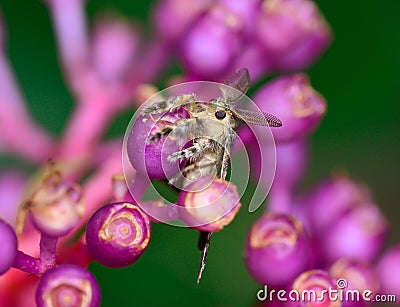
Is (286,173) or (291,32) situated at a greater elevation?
(291,32)

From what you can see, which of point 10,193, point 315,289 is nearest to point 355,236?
point 315,289

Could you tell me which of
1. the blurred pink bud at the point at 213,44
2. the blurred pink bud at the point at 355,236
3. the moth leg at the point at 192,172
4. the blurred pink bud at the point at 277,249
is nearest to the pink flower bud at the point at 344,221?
the blurred pink bud at the point at 355,236

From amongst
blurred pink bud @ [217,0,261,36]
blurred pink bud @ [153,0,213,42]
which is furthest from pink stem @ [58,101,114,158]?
blurred pink bud @ [217,0,261,36]

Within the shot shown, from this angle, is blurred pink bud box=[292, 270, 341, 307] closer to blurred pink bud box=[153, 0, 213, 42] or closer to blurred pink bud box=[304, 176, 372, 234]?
blurred pink bud box=[304, 176, 372, 234]

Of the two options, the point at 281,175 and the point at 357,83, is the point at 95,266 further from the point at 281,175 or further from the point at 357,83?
the point at 357,83

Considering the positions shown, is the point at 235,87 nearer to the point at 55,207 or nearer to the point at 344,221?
the point at 55,207

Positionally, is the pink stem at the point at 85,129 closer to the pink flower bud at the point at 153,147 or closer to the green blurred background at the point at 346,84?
the green blurred background at the point at 346,84

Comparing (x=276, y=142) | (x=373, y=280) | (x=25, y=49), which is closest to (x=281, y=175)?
(x=276, y=142)
